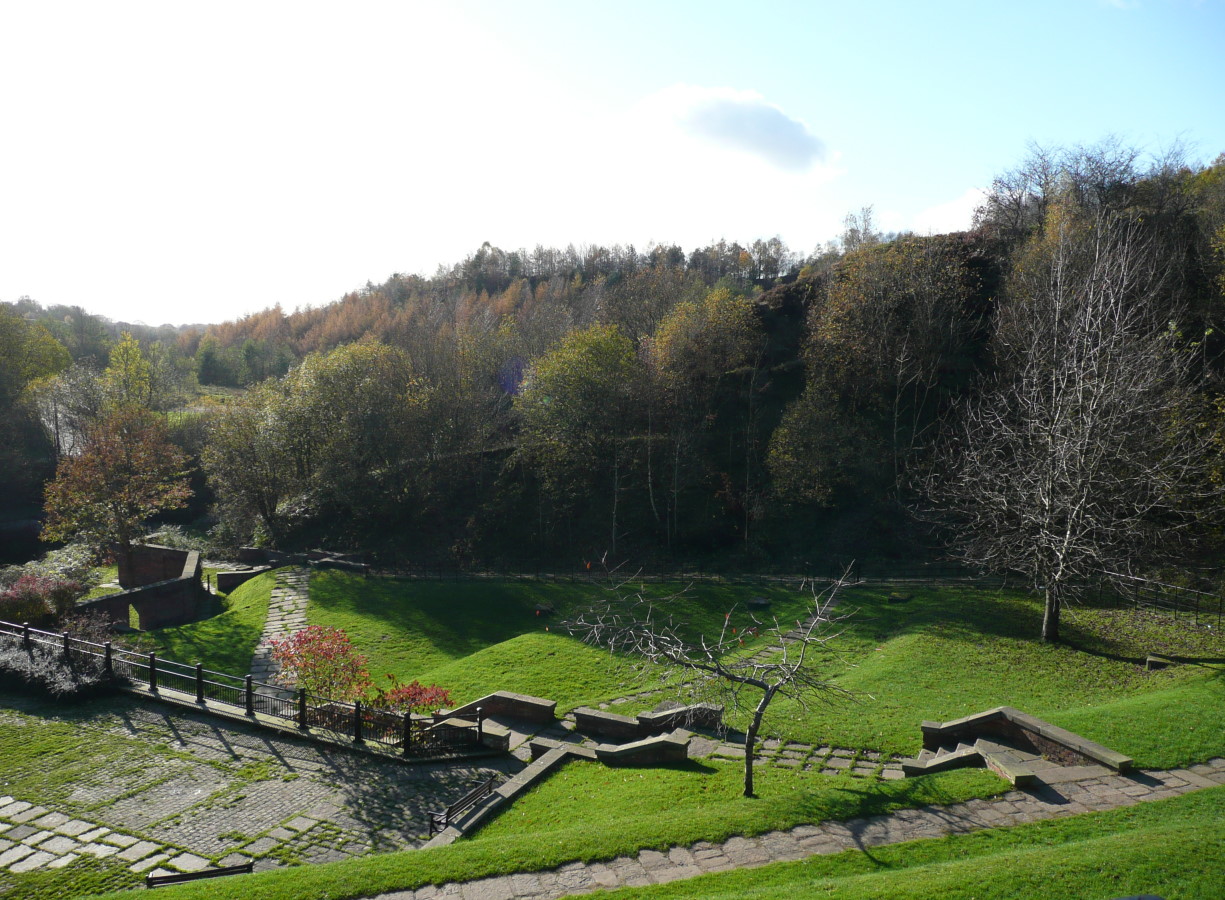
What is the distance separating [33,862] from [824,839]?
35.5ft

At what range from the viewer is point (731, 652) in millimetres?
20000

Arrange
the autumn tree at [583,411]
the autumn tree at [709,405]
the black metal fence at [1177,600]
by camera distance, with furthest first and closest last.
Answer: the autumn tree at [709,405] < the autumn tree at [583,411] < the black metal fence at [1177,600]

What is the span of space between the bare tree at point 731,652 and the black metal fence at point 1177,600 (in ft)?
25.8

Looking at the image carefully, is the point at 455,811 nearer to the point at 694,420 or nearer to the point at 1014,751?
the point at 1014,751

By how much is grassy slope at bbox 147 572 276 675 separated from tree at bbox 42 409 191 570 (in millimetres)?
6603

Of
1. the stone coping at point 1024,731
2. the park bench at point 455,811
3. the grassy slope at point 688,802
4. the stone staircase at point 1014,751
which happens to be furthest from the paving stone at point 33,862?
the stone coping at point 1024,731

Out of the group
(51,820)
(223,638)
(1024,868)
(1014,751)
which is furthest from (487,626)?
(1024,868)

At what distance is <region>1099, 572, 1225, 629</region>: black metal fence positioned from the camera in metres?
18.5

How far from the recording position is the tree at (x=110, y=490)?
28.5 meters

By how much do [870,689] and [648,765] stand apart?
6041 mm

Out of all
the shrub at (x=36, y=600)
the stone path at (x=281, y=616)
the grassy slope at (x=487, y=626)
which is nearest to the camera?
the grassy slope at (x=487, y=626)

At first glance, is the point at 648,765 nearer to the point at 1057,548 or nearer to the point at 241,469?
the point at 1057,548

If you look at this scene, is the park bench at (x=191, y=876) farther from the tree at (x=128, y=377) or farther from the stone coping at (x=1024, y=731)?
the tree at (x=128, y=377)

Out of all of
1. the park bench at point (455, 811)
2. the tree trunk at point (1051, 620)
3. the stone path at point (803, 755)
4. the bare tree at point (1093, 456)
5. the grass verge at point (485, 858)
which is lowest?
the park bench at point (455, 811)
